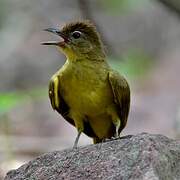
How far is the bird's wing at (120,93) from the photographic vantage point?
6344 millimetres

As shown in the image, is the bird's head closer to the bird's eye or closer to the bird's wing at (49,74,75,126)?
the bird's eye

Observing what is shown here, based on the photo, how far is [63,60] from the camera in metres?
14.7

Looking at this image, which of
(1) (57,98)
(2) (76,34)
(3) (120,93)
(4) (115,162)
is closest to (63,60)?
(2) (76,34)

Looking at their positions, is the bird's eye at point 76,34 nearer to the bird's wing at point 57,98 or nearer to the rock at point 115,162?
the bird's wing at point 57,98

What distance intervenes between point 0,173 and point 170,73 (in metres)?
6.45

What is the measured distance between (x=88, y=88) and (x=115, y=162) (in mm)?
1274

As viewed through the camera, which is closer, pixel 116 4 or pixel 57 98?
pixel 57 98

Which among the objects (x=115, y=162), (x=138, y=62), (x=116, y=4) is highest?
(x=115, y=162)

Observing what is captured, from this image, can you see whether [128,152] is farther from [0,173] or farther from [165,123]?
[165,123]

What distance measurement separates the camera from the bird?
6.38 m

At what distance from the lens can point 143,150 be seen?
530cm

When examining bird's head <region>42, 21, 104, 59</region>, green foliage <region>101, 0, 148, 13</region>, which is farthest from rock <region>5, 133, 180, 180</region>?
green foliage <region>101, 0, 148, 13</region>

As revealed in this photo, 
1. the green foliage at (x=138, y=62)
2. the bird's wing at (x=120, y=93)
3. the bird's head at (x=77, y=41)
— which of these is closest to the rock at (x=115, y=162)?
the bird's wing at (x=120, y=93)

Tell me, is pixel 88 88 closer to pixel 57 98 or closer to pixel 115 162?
pixel 57 98
